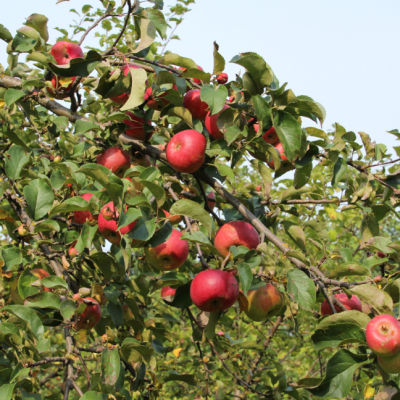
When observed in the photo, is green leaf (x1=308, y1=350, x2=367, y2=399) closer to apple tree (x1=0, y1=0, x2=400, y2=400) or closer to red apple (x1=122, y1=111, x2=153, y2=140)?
apple tree (x1=0, y1=0, x2=400, y2=400)

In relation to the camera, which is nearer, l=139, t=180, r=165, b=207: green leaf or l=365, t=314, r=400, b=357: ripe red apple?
l=365, t=314, r=400, b=357: ripe red apple

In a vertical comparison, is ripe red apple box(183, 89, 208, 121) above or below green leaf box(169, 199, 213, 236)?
above

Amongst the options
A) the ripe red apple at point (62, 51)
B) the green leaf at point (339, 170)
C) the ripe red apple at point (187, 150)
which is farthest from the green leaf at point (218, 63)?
the ripe red apple at point (62, 51)

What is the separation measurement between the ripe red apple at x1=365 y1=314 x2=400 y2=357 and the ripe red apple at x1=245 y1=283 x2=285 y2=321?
0.57 m

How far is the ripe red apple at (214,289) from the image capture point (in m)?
1.49

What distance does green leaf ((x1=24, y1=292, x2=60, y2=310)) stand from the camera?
150 cm

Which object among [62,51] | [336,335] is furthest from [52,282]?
[62,51]

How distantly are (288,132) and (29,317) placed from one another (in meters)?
1.18

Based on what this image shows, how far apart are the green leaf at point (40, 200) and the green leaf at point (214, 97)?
2.45ft

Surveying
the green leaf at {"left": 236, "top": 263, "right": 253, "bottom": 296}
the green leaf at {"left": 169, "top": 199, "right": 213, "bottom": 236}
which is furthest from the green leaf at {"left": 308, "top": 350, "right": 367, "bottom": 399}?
the green leaf at {"left": 169, "top": 199, "right": 213, "bottom": 236}

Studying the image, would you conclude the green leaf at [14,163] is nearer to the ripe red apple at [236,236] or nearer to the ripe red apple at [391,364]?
the ripe red apple at [236,236]

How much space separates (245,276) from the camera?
4.42 feet

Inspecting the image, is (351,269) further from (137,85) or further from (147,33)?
(147,33)

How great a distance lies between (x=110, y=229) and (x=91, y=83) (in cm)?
92
